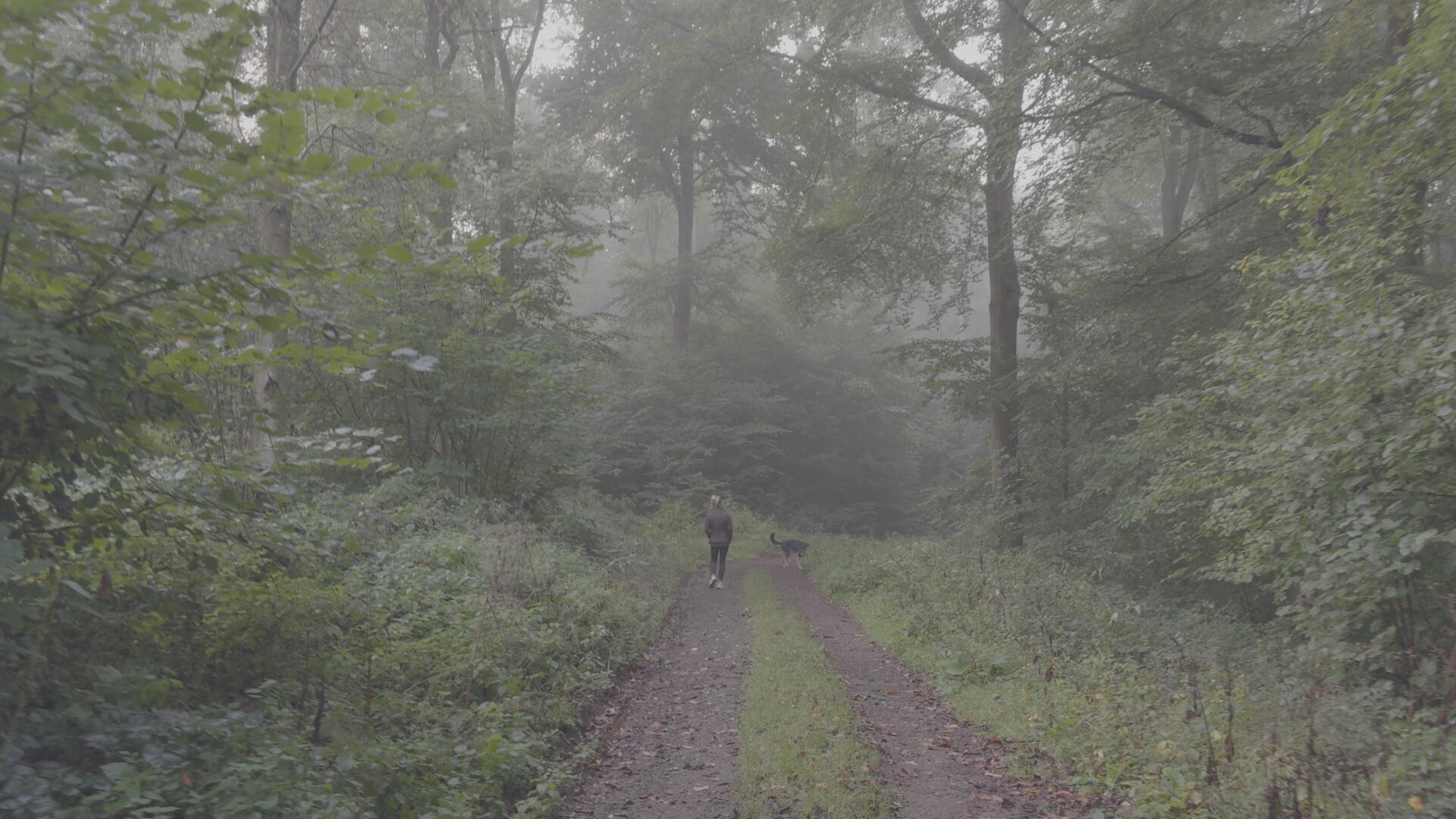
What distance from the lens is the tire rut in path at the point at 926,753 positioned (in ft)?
17.5

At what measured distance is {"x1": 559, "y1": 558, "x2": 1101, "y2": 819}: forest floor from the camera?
5.37 meters

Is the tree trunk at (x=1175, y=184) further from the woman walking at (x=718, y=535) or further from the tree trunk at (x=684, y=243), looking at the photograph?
the tree trunk at (x=684, y=243)

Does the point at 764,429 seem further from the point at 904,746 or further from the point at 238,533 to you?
the point at 238,533

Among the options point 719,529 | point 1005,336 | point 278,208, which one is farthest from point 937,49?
point 278,208

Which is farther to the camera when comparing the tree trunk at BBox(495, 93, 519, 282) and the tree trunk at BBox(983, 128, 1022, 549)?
the tree trunk at BBox(983, 128, 1022, 549)

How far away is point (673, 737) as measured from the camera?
685 cm

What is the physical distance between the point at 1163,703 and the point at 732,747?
3.40 meters

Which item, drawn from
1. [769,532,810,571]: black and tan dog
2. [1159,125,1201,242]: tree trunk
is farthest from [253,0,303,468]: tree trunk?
[1159,125,1201,242]: tree trunk

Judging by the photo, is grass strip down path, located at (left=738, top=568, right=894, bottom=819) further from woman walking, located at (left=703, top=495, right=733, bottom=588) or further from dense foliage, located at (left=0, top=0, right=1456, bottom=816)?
woman walking, located at (left=703, top=495, right=733, bottom=588)

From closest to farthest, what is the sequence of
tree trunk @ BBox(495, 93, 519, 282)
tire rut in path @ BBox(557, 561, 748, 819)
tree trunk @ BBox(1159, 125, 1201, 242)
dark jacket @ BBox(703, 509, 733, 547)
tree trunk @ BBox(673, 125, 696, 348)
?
tire rut in path @ BBox(557, 561, 748, 819), dark jacket @ BBox(703, 509, 733, 547), tree trunk @ BBox(495, 93, 519, 282), tree trunk @ BBox(1159, 125, 1201, 242), tree trunk @ BBox(673, 125, 696, 348)

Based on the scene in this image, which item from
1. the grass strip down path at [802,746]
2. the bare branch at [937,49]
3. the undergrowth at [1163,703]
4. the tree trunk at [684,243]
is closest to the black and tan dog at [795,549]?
the undergrowth at [1163,703]

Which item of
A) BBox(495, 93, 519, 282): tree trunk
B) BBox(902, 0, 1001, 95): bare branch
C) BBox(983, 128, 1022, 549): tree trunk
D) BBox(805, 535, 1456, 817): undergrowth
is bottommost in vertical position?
BBox(805, 535, 1456, 817): undergrowth

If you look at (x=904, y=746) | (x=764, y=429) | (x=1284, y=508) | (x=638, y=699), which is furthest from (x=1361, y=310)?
(x=764, y=429)

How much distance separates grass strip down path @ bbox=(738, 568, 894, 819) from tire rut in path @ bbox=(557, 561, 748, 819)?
0.18 metres
